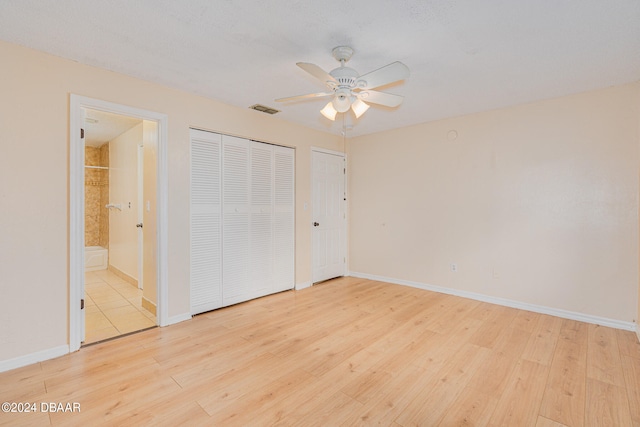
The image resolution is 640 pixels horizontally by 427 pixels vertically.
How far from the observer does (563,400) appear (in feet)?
6.32

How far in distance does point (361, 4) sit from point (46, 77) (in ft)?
8.37

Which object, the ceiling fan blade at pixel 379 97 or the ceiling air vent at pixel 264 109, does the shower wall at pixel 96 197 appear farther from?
the ceiling fan blade at pixel 379 97

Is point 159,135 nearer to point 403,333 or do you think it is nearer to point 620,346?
point 403,333

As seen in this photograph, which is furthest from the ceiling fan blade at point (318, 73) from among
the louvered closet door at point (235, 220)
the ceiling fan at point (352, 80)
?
the louvered closet door at point (235, 220)

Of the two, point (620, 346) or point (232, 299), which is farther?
point (232, 299)

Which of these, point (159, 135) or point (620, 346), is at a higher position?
point (159, 135)

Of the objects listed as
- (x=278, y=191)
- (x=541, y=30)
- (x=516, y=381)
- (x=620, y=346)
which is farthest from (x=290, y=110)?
(x=620, y=346)

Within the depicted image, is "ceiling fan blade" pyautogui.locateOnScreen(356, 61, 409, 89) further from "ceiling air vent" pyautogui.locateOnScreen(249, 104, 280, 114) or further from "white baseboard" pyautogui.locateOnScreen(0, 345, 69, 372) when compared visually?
"white baseboard" pyautogui.locateOnScreen(0, 345, 69, 372)

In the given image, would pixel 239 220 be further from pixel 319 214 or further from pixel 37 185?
pixel 37 185

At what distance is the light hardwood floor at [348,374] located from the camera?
1.79 metres

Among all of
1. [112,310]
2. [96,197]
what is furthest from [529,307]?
[96,197]

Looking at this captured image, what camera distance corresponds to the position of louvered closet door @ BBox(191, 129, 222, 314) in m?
3.34

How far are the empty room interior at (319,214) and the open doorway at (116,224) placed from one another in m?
0.06

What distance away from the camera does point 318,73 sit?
82.4 inches
